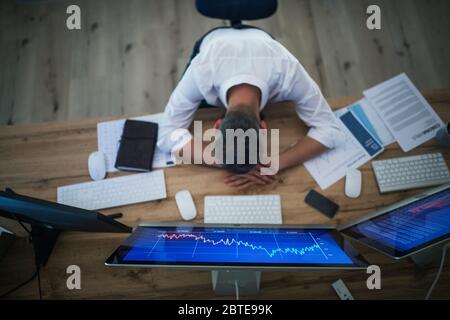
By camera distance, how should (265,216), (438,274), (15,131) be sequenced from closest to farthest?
(438,274) → (265,216) → (15,131)

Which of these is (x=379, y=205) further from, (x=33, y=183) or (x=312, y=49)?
(x=312, y=49)

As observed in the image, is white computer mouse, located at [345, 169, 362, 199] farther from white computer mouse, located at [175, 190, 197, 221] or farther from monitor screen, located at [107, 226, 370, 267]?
white computer mouse, located at [175, 190, 197, 221]

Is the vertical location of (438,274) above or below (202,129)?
below

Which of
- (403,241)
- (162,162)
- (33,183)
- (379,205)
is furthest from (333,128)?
(33,183)

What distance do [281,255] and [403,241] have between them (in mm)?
327

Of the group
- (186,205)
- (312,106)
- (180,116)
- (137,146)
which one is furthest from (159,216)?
(312,106)

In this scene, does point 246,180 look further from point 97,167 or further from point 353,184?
point 97,167

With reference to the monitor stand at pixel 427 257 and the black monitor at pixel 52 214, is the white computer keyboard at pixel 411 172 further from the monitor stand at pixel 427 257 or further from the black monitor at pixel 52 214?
the black monitor at pixel 52 214

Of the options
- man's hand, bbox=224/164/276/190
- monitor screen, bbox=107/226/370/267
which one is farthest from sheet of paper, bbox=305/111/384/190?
monitor screen, bbox=107/226/370/267

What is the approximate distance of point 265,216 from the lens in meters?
1.10

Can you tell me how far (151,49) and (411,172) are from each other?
1.72 metres

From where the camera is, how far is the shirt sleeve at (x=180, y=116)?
1.17m

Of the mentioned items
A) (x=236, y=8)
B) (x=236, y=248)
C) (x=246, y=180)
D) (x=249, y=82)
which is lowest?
(x=236, y=248)

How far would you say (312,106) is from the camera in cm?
118
